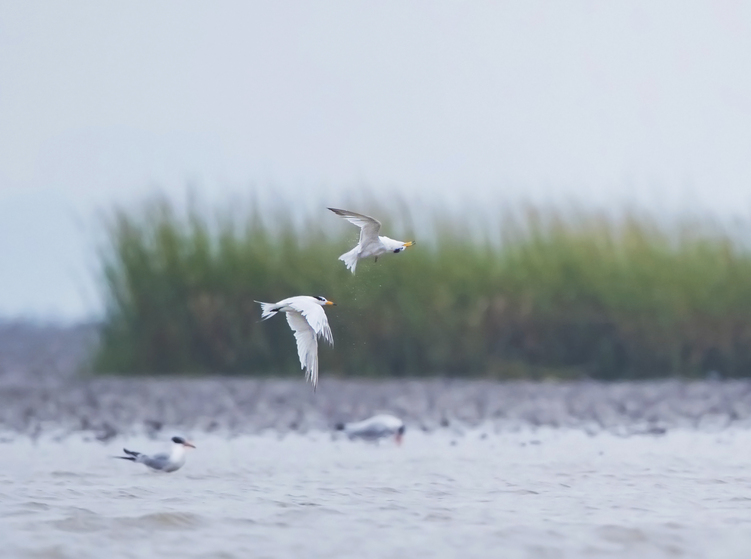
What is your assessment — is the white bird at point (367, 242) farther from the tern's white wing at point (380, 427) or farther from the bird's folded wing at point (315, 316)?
the tern's white wing at point (380, 427)

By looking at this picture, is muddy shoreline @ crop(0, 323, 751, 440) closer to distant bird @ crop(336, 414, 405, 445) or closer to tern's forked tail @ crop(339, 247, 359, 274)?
distant bird @ crop(336, 414, 405, 445)

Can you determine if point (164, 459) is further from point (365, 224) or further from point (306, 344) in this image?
point (365, 224)

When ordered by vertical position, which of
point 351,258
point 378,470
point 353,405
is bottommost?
point 378,470

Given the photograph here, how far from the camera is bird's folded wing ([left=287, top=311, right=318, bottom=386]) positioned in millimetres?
5895

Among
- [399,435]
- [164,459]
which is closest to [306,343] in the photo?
[164,459]

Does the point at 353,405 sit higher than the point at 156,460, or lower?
higher

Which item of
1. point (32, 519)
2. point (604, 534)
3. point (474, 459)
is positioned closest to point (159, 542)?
point (32, 519)

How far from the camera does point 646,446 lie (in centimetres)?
897

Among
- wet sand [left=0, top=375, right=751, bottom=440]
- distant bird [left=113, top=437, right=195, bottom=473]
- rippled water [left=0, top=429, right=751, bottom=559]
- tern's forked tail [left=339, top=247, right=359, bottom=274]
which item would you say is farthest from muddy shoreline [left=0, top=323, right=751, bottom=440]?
tern's forked tail [left=339, top=247, right=359, bottom=274]

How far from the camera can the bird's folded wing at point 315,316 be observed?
5.48 m

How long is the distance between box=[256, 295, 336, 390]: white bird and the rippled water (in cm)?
88

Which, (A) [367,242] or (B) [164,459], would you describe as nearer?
(A) [367,242]

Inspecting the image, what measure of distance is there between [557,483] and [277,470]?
64.6 inches

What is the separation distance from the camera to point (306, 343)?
19.7 ft
